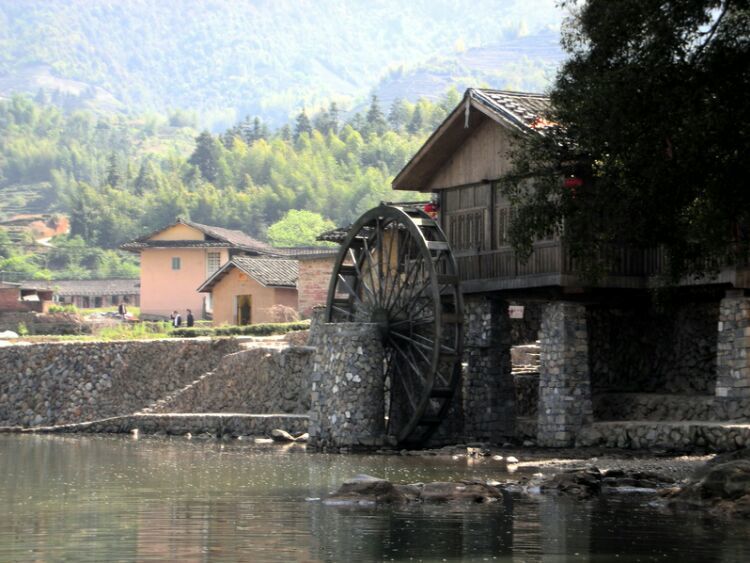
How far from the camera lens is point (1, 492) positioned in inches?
968

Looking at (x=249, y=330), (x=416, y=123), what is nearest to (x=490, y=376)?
(x=249, y=330)

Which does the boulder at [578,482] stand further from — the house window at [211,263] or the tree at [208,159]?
the tree at [208,159]

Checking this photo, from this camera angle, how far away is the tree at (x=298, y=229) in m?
115

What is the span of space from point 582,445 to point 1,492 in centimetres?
1174

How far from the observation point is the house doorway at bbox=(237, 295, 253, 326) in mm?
60000

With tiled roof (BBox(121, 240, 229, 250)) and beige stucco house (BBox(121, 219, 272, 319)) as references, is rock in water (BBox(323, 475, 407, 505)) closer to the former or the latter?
beige stucco house (BBox(121, 219, 272, 319))

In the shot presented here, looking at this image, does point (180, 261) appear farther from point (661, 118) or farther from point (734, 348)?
point (661, 118)

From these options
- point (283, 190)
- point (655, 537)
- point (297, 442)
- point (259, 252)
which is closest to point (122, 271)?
point (283, 190)

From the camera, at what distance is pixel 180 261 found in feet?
253

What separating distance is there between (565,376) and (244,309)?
30.6 m

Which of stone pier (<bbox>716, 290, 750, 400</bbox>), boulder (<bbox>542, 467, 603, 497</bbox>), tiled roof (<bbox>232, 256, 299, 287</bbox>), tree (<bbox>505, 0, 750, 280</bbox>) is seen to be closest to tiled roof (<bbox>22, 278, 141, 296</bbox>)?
tiled roof (<bbox>232, 256, 299, 287</bbox>)

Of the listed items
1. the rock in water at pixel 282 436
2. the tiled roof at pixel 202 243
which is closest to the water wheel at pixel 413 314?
the rock in water at pixel 282 436

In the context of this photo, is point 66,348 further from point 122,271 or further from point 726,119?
point 122,271

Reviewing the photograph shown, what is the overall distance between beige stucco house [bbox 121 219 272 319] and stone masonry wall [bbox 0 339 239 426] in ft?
96.8
